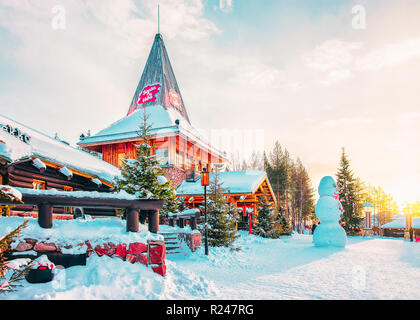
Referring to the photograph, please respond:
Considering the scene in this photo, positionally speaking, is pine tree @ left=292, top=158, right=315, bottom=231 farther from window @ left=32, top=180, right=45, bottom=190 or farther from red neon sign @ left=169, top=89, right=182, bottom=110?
window @ left=32, top=180, right=45, bottom=190

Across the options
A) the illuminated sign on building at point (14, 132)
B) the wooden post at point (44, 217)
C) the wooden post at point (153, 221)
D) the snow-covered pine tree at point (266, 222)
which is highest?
the illuminated sign on building at point (14, 132)

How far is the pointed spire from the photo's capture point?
25953 millimetres

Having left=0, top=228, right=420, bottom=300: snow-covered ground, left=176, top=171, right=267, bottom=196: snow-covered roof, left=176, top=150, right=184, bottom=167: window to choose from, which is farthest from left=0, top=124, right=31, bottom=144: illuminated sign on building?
left=176, top=150, right=184, bottom=167: window

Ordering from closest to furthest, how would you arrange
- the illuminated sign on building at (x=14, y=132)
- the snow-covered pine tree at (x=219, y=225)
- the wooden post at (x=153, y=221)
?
the wooden post at (x=153, y=221), the illuminated sign on building at (x=14, y=132), the snow-covered pine tree at (x=219, y=225)

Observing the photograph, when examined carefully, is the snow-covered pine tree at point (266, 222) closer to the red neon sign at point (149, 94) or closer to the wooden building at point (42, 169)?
the wooden building at point (42, 169)

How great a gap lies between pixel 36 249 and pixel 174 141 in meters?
17.9

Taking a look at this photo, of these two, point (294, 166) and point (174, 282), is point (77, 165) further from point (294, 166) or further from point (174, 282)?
point (294, 166)

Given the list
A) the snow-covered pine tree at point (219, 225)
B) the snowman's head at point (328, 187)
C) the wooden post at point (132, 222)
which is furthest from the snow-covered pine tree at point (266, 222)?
the wooden post at point (132, 222)

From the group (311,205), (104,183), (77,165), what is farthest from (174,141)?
(311,205)

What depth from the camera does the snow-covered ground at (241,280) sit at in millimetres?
4461

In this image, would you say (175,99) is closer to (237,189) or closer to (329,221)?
(237,189)

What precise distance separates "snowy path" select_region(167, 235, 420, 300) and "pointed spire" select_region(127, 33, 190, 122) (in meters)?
18.5

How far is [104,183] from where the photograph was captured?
545 inches

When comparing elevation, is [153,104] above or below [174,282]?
above
